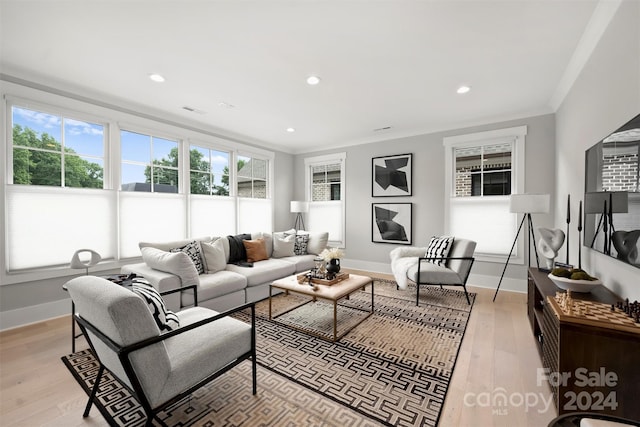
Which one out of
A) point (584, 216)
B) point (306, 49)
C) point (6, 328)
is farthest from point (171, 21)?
point (584, 216)

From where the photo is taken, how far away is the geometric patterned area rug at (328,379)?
5.55 feet

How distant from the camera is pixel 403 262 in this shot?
404 cm

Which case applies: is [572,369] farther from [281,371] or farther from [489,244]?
[489,244]

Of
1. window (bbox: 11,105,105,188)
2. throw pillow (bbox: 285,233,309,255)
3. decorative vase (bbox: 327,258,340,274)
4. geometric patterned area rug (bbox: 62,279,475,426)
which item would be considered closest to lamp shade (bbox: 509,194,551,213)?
geometric patterned area rug (bbox: 62,279,475,426)

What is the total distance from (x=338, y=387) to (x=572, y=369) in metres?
1.43

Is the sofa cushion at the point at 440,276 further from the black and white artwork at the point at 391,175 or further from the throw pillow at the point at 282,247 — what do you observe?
the throw pillow at the point at 282,247

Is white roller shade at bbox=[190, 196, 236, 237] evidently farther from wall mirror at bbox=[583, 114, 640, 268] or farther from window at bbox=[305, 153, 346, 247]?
wall mirror at bbox=[583, 114, 640, 268]

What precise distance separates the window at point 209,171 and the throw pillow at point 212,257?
1.53m

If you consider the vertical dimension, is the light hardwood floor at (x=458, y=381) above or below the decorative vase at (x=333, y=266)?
below

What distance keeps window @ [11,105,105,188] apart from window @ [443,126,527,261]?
5.37 m

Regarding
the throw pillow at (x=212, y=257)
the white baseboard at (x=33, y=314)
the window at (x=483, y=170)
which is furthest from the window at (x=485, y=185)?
the white baseboard at (x=33, y=314)

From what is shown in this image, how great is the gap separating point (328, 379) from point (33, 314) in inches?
136

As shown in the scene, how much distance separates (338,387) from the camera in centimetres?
196

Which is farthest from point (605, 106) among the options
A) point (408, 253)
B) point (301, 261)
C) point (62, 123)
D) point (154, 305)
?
point (62, 123)
